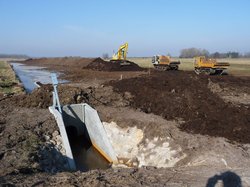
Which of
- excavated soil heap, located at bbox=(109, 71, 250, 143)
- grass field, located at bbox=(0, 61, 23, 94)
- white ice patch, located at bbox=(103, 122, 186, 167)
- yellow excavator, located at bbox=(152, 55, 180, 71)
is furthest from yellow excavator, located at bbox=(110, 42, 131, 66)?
white ice patch, located at bbox=(103, 122, 186, 167)

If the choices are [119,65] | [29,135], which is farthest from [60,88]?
[119,65]

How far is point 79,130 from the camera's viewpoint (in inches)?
655

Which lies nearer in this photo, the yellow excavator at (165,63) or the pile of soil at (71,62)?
the yellow excavator at (165,63)

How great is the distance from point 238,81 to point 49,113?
16395mm

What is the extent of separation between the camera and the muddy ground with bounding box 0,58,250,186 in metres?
7.91

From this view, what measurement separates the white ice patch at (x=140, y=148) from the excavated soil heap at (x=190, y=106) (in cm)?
160

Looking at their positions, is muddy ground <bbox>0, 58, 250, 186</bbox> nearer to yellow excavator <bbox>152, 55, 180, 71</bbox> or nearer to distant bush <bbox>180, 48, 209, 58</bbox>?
yellow excavator <bbox>152, 55, 180, 71</bbox>

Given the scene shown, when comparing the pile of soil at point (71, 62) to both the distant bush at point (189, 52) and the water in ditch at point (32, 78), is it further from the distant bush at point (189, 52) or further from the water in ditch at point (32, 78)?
the distant bush at point (189, 52)

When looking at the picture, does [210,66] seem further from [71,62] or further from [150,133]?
[71,62]

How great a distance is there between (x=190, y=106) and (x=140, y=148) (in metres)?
4.58

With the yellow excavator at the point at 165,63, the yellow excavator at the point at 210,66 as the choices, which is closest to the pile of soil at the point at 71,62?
the yellow excavator at the point at 165,63

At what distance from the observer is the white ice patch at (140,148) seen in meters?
10.9

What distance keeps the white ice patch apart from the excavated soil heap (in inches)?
63.1

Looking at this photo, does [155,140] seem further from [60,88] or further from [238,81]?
[238,81]
